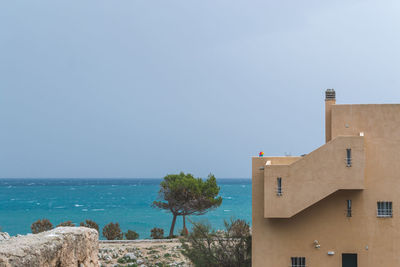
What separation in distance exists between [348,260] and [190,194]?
25.0 metres

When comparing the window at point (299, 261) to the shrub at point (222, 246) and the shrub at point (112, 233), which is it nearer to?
the shrub at point (222, 246)

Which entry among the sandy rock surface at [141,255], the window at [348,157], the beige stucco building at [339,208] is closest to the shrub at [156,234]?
the sandy rock surface at [141,255]

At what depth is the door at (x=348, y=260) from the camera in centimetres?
1986

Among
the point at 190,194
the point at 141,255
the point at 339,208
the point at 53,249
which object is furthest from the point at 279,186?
the point at 190,194

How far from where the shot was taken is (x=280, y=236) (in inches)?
799

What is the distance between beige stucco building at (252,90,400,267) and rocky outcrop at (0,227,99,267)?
12608mm

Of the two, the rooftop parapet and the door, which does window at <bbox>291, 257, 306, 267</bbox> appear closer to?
the door

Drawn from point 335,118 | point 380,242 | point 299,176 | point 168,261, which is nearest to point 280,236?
point 299,176

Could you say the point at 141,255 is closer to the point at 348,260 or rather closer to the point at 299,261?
the point at 299,261

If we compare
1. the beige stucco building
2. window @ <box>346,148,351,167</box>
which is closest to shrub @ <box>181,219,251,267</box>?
the beige stucco building

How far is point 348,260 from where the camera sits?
19.9m

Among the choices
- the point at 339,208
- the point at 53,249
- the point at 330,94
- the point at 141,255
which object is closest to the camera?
the point at 53,249

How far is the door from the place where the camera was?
782 inches

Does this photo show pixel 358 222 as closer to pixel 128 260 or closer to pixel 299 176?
pixel 299 176
